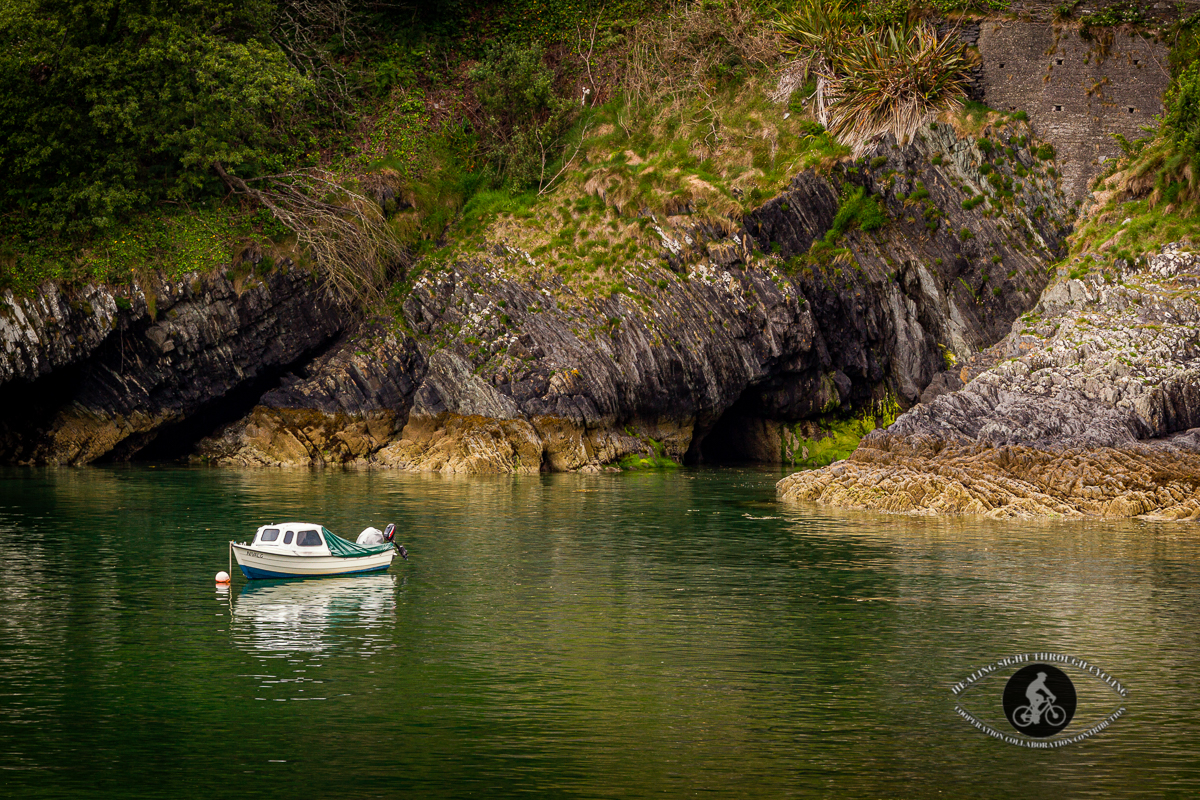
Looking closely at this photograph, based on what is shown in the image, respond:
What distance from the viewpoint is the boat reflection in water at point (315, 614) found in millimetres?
20328

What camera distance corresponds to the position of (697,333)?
54.7 meters

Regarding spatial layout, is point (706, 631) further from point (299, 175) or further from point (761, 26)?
point (761, 26)

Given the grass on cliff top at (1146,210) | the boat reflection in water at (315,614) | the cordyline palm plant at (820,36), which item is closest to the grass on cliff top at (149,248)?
the cordyline palm plant at (820,36)

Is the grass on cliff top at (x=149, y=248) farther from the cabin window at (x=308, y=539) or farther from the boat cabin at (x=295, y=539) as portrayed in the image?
the cabin window at (x=308, y=539)

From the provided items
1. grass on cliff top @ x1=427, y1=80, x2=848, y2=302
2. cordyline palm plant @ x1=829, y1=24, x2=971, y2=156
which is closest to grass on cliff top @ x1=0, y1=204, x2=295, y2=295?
grass on cliff top @ x1=427, y1=80, x2=848, y2=302


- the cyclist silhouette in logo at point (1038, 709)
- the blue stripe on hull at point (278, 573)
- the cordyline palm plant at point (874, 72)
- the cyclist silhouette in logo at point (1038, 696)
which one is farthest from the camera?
the cordyline palm plant at point (874, 72)

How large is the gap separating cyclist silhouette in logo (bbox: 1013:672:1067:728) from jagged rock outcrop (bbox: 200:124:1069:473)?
3618 cm

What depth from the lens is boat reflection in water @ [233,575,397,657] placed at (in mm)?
20328

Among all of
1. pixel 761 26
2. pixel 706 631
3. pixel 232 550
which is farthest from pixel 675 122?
pixel 706 631

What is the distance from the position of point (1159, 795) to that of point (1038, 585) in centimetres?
1210

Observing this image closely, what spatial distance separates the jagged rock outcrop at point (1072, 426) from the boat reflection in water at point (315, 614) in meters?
18.6

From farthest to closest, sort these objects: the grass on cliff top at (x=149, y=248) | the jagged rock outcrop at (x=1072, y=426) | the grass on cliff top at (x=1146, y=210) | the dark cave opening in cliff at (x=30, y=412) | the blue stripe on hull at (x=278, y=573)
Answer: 1. the dark cave opening in cliff at (x=30, y=412)
2. the grass on cliff top at (x=149, y=248)
3. the grass on cliff top at (x=1146, y=210)
4. the jagged rock outcrop at (x=1072, y=426)
5. the blue stripe on hull at (x=278, y=573)

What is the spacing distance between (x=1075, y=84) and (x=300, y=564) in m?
43.3

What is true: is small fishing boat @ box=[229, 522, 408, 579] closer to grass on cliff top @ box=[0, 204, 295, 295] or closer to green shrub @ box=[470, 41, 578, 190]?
grass on cliff top @ box=[0, 204, 295, 295]
